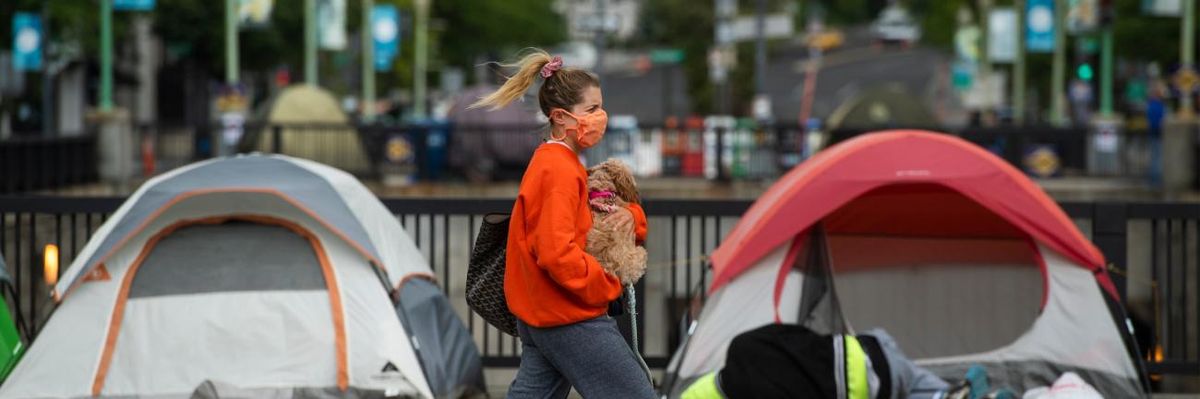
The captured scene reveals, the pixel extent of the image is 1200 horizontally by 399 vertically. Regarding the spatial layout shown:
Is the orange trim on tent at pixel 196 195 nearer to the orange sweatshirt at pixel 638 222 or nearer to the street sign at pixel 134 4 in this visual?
the orange sweatshirt at pixel 638 222

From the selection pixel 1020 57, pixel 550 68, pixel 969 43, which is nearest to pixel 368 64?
pixel 1020 57

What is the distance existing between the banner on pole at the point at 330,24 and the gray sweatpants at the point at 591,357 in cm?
3673

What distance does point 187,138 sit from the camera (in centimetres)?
2895

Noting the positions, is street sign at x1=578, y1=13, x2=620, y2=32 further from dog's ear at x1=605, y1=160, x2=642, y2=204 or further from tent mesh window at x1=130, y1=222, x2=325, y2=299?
dog's ear at x1=605, y1=160, x2=642, y2=204

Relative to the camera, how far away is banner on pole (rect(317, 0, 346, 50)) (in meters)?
42.7

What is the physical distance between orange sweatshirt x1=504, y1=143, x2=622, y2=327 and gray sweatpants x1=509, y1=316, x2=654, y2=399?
54 millimetres

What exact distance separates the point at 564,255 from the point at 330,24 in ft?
122

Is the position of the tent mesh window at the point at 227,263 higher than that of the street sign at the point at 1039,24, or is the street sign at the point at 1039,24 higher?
the street sign at the point at 1039,24

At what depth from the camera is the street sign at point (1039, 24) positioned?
44031 mm

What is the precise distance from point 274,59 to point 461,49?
2651cm

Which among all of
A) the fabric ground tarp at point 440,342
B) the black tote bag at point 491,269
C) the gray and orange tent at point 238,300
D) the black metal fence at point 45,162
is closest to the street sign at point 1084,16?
the black metal fence at point 45,162

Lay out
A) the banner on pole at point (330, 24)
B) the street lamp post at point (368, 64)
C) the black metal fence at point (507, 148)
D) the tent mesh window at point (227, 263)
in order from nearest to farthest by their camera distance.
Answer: the tent mesh window at point (227, 263) → the black metal fence at point (507, 148) → the banner on pole at point (330, 24) → the street lamp post at point (368, 64)

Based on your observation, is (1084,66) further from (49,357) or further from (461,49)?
(461,49)

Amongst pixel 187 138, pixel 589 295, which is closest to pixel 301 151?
pixel 187 138
